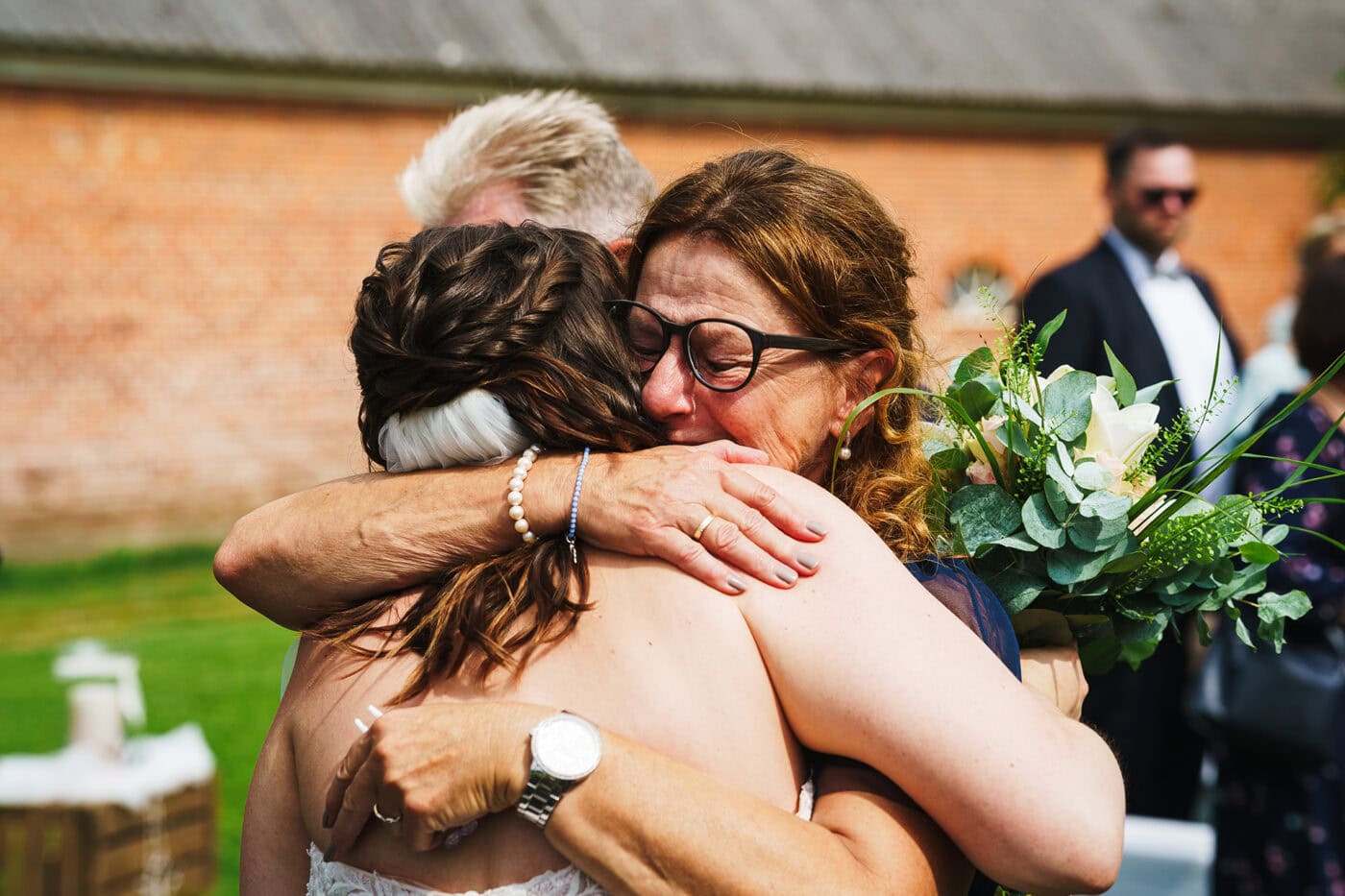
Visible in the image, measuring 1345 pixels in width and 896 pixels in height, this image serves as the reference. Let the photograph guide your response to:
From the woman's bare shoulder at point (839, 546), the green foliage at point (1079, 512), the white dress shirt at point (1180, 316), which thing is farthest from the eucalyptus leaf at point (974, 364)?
the white dress shirt at point (1180, 316)

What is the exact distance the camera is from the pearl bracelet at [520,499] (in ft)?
6.40

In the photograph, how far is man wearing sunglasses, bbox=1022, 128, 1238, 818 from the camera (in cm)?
601

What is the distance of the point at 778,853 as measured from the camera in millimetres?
1755

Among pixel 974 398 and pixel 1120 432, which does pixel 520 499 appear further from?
pixel 1120 432

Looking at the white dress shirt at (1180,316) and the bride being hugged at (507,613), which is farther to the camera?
the white dress shirt at (1180,316)

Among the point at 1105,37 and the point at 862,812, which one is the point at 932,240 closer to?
the point at 1105,37

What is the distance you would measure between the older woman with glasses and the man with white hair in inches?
41.5

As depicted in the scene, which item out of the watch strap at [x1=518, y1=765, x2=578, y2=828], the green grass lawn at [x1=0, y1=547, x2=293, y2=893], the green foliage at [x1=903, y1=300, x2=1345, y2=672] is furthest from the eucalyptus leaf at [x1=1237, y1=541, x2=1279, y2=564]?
the green grass lawn at [x1=0, y1=547, x2=293, y2=893]

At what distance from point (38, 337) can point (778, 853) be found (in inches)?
501

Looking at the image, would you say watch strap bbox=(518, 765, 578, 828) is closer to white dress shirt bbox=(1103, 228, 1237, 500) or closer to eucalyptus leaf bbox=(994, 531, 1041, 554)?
eucalyptus leaf bbox=(994, 531, 1041, 554)

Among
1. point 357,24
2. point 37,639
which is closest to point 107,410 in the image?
point 37,639

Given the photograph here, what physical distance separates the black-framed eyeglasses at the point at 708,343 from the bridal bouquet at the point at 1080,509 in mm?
337

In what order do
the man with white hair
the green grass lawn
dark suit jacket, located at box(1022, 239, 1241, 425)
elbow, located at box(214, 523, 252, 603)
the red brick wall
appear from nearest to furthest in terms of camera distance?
elbow, located at box(214, 523, 252, 603) → the man with white hair → dark suit jacket, located at box(1022, 239, 1241, 425) → the green grass lawn → the red brick wall

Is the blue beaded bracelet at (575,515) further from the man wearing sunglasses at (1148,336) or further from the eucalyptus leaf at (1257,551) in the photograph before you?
the man wearing sunglasses at (1148,336)
